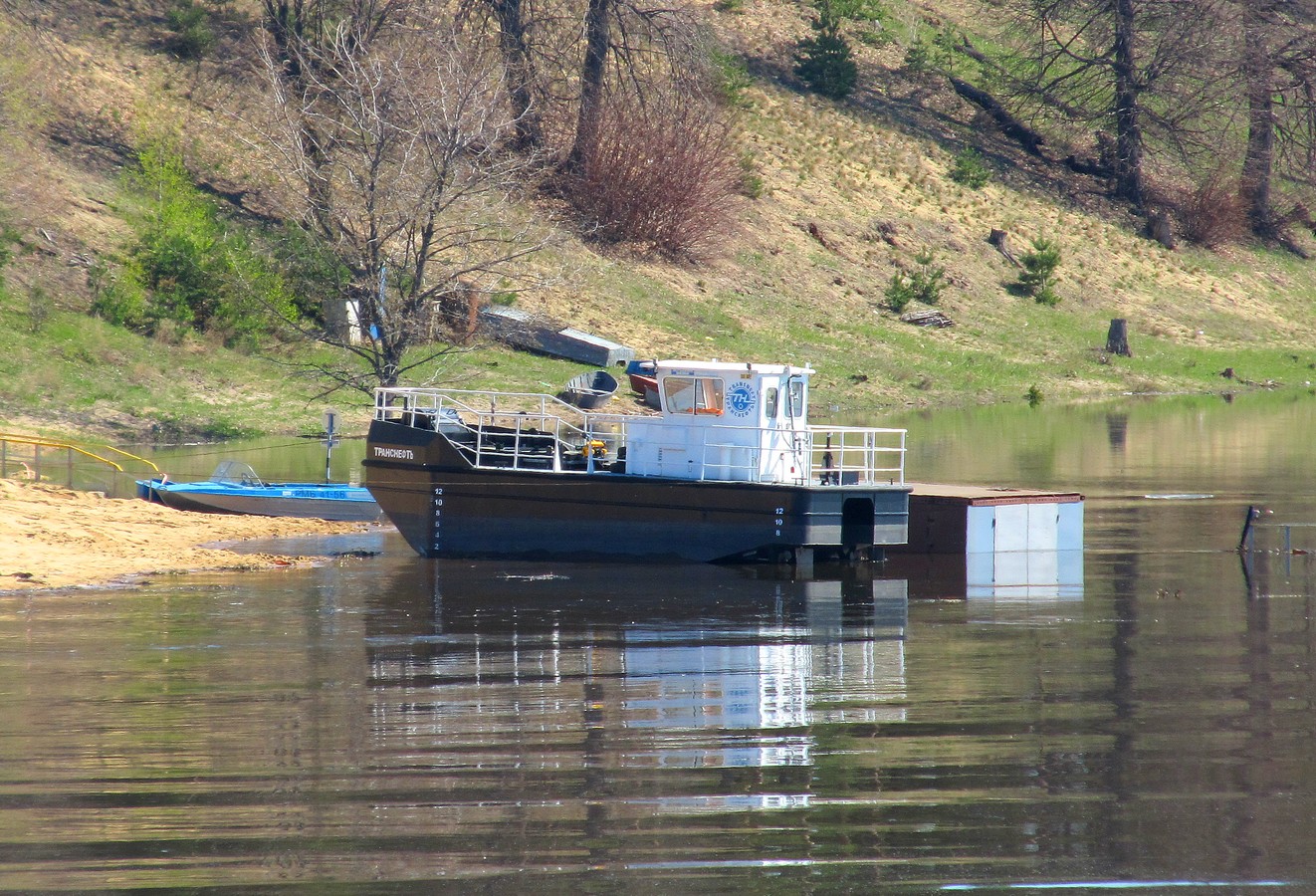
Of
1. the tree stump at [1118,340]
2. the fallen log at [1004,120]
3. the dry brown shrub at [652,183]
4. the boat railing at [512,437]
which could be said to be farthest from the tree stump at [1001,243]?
the boat railing at [512,437]

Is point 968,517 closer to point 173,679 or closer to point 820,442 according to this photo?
point 173,679

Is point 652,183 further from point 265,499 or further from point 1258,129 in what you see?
point 1258,129

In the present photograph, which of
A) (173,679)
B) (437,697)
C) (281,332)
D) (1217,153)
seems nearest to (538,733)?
(437,697)

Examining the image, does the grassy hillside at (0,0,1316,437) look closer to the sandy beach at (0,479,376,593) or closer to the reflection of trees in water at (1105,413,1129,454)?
the reflection of trees in water at (1105,413,1129,454)

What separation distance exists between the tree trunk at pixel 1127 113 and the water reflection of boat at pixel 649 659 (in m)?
73.5

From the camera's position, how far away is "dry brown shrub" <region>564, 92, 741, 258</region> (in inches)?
2689

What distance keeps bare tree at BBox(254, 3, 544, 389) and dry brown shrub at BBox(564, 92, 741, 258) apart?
18.4 feet

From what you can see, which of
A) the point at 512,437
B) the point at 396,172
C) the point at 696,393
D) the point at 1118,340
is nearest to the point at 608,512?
the point at 696,393

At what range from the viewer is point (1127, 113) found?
9019cm

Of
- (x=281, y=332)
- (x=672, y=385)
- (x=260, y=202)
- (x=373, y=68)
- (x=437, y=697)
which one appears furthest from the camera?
(x=260, y=202)

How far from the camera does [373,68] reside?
4591 cm

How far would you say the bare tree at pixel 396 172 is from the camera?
4109 cm

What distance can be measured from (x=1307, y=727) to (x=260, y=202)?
2099 inches

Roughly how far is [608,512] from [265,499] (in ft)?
28.0
